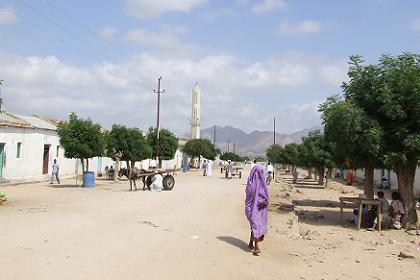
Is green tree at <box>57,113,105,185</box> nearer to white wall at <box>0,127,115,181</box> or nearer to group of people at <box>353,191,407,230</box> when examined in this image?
white wall at <box>0,127,115,181</box>

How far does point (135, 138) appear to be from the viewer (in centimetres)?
3394

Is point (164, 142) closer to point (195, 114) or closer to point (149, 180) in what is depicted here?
point (149, 180)

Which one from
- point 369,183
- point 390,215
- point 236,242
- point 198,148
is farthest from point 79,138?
point 198,148

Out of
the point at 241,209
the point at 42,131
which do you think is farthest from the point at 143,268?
the point at 42,131

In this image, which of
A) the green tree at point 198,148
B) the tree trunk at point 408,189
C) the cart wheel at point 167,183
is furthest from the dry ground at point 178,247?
the green tree at point 198,148

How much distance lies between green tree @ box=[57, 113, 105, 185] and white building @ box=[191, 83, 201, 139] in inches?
3103

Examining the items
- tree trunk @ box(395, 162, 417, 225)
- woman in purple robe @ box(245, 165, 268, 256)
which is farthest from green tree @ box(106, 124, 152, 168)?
woman in purple robe @ box(245, 165, 268, 256)

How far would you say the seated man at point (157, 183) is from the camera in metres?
23.8

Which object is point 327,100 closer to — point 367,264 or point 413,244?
point 413,244

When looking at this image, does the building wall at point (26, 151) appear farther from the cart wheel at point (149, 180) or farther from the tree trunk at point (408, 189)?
the tree trunk at point (408, 189)

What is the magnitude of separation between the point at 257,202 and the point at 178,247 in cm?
173

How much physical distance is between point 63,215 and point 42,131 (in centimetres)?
2229

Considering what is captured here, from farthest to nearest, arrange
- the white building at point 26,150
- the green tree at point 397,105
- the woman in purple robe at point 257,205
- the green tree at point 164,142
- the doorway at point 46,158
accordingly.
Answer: the green tree at point 164,142 < the doorway at point 46,158 < the white building at point 26,150 < the green tree at point 397,105 < the woman in purple robe at point 257,205

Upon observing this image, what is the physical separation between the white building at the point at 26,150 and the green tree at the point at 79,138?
186 inches
